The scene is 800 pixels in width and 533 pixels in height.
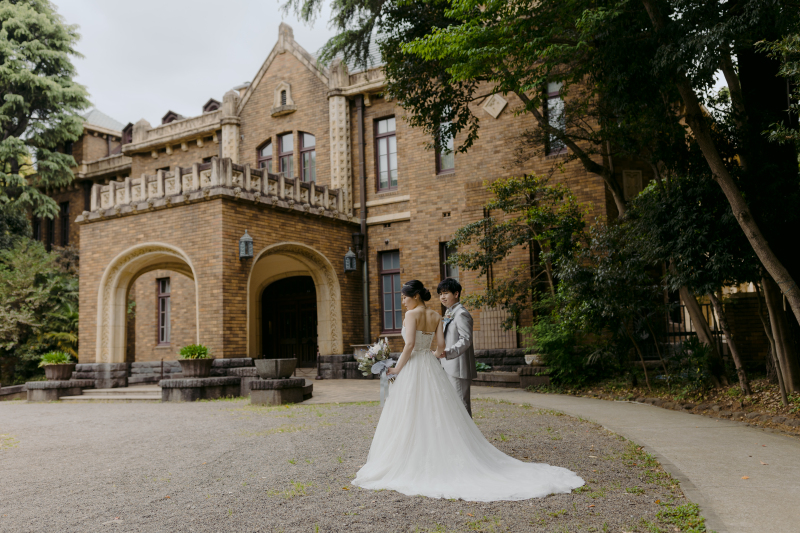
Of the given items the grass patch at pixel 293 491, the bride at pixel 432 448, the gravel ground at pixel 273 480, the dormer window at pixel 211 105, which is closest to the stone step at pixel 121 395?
the gravel ground at pixel 273 480

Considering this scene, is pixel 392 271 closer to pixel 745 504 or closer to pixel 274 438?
pixel 274 438

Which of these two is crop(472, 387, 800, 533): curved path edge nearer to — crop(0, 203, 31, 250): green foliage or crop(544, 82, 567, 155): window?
crop(544, 82, 567, 155): window

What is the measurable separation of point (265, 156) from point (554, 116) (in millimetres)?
10583

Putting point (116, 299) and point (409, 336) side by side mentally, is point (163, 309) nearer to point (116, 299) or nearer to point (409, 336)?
point (116, 299)

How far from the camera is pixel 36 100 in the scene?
2533 centimetres

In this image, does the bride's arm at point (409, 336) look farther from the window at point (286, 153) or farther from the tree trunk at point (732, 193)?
the window at point (286, 153)

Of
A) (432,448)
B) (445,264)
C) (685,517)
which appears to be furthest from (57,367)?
(685,517)

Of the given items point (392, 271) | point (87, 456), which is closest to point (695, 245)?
point (87, 456)

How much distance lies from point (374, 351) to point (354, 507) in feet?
5.24

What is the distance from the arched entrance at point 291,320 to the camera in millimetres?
21047

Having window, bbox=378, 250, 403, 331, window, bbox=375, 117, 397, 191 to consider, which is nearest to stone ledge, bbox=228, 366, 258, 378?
window, bbox=378, 250, 403, 331

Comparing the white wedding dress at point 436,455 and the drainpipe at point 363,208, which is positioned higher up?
the drainpipe at point 363,208

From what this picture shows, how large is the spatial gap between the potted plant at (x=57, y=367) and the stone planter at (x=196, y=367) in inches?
164

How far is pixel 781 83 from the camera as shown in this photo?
29.9 ft
